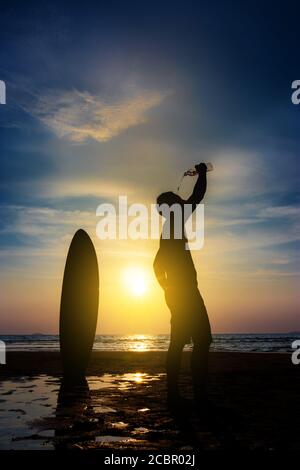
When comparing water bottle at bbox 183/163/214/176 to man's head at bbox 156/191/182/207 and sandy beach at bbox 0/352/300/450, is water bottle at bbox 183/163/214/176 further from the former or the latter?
sandy beach at bbox 0/352/300/450

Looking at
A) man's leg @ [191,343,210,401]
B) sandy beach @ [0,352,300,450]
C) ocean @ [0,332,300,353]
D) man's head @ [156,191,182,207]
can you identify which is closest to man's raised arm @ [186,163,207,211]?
man's head @ [156,191,182,207]

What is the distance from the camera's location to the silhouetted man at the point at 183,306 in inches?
235

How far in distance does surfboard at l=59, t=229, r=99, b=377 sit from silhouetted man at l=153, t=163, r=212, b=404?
164 inches

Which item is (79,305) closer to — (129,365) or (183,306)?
(183,306)

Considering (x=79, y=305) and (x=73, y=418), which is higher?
(x=79, y=305)

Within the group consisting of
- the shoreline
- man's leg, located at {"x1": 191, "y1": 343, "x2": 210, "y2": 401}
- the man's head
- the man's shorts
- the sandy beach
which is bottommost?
the shoreline

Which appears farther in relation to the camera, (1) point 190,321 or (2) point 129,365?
(2) point 129,365

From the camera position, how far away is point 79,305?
10078 millimetres

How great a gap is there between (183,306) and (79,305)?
4529mm

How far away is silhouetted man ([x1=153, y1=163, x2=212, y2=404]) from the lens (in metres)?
5.96

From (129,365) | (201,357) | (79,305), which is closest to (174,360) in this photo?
(201,357)

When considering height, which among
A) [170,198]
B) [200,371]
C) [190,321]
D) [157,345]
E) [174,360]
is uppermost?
[170,198]

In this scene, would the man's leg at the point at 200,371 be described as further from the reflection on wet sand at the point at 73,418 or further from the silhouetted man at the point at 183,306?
the reflection on wet sand at the point at 73,418
